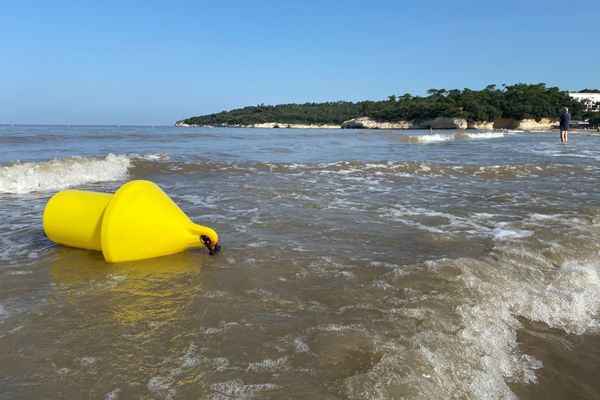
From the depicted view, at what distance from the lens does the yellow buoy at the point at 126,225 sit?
3.42m

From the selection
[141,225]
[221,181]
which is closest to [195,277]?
[141,225]

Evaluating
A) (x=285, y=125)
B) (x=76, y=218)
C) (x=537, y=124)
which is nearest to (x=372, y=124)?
(x=285, y=125)

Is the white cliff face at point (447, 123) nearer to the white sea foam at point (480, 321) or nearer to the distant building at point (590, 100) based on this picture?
the distant building at point (590, 100)

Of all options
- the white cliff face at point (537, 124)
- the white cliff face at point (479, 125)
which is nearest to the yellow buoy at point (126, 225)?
the white cliff face at point (479, 125)

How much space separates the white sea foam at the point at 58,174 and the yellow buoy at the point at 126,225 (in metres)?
4.44

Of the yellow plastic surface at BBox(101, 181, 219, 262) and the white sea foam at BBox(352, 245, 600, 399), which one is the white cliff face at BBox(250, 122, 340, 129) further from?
the white sea foam at BBox(352, 245, 600, 399)

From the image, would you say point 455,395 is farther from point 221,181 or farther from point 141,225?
point 221,181

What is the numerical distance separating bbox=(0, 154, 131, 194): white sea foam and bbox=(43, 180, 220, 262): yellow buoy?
4.44 m

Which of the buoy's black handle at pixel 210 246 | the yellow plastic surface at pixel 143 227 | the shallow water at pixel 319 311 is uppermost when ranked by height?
the yellow plastic surface at pixel 143 227

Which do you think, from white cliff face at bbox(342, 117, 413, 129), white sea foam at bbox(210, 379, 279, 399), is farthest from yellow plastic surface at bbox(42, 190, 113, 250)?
white cliff face at bbox(342, 117, 413, 129)

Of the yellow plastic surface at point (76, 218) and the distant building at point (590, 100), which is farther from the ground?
the distant building at point (590, 100)

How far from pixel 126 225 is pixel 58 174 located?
22.2 ft

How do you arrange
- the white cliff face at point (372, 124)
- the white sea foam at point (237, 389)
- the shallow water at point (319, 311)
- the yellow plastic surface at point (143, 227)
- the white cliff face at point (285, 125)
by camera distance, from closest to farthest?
1. the white sea foam at point (237, 389)
2. the shallow water at point (319, 311)
3. the yellow plastic surface at point (143, 227)
4. the white cliff face at point (372, 124)
5. the white cliff face at point (285, 125)

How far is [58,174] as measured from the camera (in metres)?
8.96
